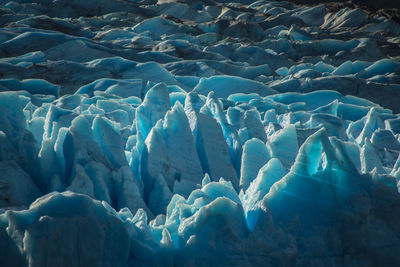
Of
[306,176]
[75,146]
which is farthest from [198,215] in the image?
[75,146]

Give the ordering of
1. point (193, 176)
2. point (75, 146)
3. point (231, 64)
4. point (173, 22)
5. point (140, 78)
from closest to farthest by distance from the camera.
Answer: point (75, 146) → point (193, 176) → point (140, 78) → point (231, 64) → point (173, 22)

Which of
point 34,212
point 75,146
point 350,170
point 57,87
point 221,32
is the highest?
point 34,212

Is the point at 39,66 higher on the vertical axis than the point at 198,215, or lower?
lower

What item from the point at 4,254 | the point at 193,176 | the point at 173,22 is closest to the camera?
the point at 4,254

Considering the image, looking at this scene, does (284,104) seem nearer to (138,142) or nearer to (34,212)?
(138,142)

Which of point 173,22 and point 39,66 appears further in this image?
point 173,22

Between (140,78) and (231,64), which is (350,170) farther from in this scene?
(231,64)

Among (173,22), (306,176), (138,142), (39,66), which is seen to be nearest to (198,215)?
(306,176)
